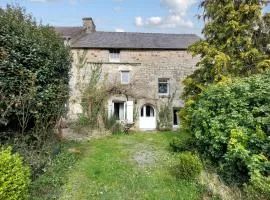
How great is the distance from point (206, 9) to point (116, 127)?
10281mm

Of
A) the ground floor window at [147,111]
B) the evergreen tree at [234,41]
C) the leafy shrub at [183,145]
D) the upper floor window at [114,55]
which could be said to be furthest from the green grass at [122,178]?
the upper floor window at [114,55]

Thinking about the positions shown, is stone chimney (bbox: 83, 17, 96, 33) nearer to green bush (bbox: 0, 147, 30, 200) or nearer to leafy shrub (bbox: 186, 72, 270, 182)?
leafy shrub (bbox: 186, 72, 270, 182)

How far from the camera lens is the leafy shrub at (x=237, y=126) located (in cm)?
717

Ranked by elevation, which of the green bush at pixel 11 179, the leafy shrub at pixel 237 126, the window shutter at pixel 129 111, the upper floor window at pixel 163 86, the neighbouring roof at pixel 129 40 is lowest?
the green bush at pixel 11 179

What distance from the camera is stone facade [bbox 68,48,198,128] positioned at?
21.6 metres

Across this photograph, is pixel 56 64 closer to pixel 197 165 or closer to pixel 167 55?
pixel 197 165

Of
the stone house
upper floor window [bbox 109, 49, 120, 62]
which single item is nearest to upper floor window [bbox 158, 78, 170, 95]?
the stone house

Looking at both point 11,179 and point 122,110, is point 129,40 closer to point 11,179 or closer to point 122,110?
point 122,110

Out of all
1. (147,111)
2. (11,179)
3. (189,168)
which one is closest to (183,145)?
(189,168)

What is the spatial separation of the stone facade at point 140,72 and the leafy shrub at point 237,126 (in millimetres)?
12352

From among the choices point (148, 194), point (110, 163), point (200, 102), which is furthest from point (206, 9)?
point (148, 194)

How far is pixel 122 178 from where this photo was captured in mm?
8445

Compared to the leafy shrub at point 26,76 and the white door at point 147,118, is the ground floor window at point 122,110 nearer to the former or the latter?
the white door at point 147,118

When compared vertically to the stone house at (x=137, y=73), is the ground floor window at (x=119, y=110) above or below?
below
